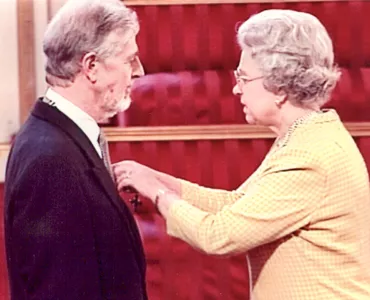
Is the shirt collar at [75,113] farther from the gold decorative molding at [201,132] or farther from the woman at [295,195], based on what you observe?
the gold decorative molding at [201,132]

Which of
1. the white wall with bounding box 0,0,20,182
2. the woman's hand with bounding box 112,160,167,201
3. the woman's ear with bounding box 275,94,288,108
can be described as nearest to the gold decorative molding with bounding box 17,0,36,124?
the white wall with bounding box 0,0,20,182

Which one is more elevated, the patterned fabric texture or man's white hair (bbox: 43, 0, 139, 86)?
man's white hair (bbox: 43, 0, 139, 86)

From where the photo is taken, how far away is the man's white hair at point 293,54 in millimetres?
1461

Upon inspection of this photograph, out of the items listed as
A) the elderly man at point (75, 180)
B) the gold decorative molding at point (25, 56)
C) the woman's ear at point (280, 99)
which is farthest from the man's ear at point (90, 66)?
the gold decorative molding at point (25, 56)

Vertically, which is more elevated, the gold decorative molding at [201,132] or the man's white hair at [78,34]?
the man's white hair at [78,34]

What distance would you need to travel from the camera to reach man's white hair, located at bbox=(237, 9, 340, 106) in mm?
1461

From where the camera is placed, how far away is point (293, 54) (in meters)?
1.46

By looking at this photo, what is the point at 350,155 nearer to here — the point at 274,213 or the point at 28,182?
the point at 274,213

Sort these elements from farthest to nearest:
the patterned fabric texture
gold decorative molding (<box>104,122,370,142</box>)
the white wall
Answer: the white wall < gold decorative molding (<box>104,122,370,142</box>) < the patterned fabric texture

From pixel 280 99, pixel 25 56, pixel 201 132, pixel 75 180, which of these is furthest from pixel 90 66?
pixel 25 56

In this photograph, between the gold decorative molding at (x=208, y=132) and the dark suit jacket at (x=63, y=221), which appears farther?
the gold decorative molding at (x=208, y=132)

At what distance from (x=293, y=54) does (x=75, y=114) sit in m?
0.43

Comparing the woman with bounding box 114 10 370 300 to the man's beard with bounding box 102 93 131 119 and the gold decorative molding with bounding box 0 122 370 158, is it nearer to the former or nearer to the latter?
the man's beard with bounding box 102 93 131 119

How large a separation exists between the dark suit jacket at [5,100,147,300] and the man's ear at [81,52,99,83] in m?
0.09
